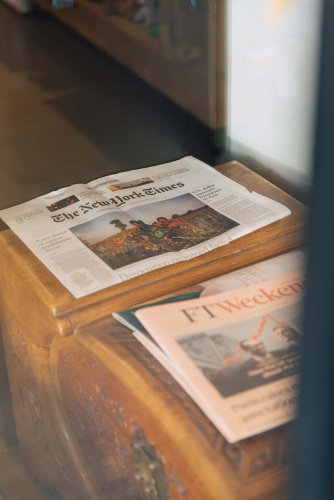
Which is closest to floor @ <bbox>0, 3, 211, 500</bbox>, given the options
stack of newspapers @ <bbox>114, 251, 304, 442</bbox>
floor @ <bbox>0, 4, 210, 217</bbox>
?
floor @ <bbox>0, 4, 210, 217</bbox>

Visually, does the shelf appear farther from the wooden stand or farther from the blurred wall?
the wooden stand

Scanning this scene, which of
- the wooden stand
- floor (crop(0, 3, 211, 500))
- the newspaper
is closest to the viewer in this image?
the wooden stand

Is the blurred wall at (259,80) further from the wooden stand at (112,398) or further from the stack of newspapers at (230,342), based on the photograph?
the stack of newspapers at (230,342)

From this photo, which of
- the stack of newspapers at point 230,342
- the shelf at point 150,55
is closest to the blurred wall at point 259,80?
the shelf at point 150,55

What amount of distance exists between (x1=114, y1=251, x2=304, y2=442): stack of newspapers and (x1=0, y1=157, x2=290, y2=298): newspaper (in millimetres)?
94

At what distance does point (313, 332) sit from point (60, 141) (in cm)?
81

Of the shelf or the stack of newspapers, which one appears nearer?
the stack of newspapers

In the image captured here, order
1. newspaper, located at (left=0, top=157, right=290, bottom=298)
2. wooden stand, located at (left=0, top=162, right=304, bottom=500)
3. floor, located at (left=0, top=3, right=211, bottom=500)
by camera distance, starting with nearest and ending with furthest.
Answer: wooden stand, located at (left=0, top=162, right=304, bottom=500), newspaper, located at (left=0, top=157, right=290, bottom=298), floor, located at (left=0, top=3, right=211, bottom=500)

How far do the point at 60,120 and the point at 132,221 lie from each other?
0.70 feet

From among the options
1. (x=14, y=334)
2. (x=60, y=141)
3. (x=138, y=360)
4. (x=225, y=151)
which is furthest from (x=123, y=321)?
(x=225, y=151)

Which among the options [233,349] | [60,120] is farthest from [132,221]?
[233,349]

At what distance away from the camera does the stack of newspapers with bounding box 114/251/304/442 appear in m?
0.67

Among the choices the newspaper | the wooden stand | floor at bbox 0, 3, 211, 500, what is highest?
floor at bbox 0, 3, 211, 500

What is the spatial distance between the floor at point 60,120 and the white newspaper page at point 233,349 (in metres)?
0.36
